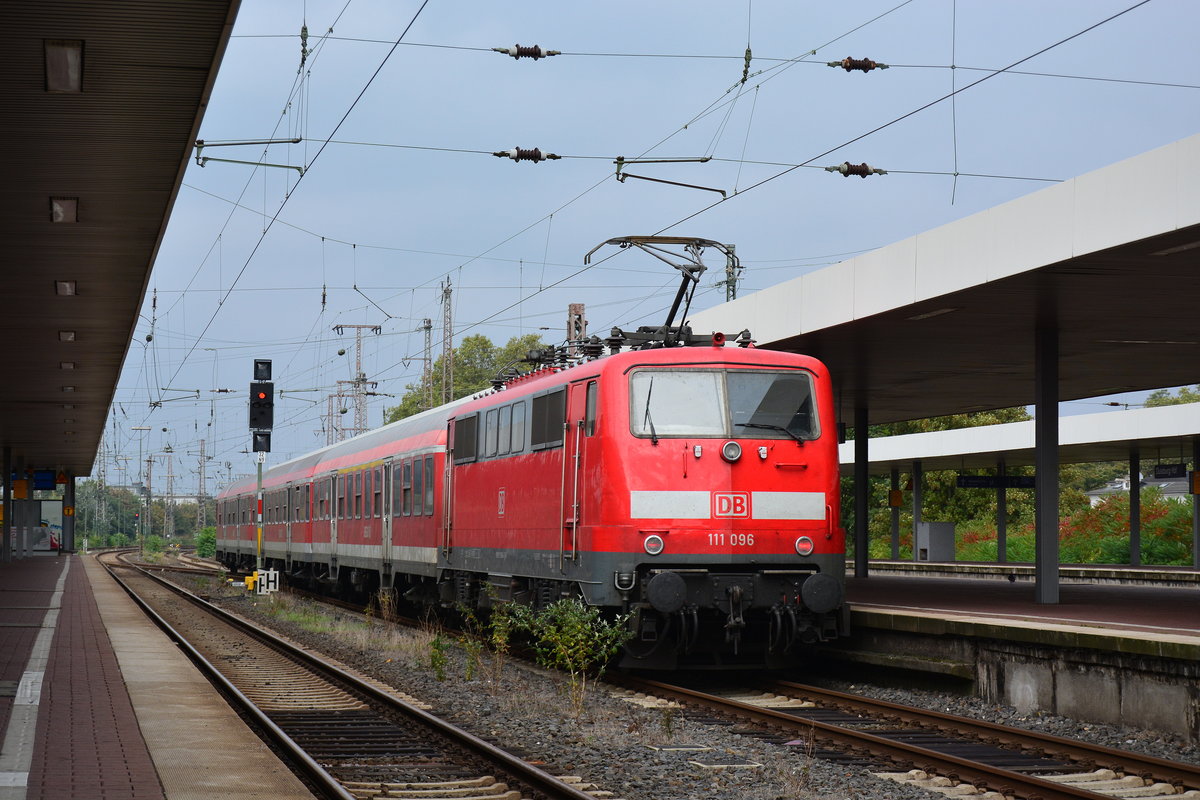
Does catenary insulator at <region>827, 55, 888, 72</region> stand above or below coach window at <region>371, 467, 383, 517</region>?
above

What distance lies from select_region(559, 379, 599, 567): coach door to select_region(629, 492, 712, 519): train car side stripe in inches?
29.0

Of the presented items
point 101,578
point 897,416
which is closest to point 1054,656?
point 897,416

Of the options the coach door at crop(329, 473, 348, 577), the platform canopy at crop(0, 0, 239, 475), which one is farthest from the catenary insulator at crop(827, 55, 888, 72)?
the coach door at crop(329, 473, 348, 577)

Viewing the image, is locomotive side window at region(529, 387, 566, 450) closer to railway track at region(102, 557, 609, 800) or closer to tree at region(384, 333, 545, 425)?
railway track at region(102, 557, 609, 800)

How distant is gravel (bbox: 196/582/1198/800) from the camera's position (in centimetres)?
901

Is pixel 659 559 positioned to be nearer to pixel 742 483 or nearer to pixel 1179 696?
pixel 742 483

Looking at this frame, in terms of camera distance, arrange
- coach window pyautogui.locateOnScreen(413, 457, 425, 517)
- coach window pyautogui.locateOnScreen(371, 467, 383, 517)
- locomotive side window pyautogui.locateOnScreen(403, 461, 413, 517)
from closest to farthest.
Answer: coach window pyautogui.locateOnScreen(413, 457, 425, 517)
locomotive side window pyautogui.locateOnScreen(403, 461, 413, 517)
coach window pyautogui.locateOnScreen(371, 467, 383, 517)

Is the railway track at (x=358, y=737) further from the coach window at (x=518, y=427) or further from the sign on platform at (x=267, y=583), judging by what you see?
the sign on platform at (x=267, y=583)

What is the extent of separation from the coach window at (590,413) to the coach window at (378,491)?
40.8 feet

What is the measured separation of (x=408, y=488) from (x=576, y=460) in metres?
9.61

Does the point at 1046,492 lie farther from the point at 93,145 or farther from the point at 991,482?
the point at 93,145

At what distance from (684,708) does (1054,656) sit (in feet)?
11.1

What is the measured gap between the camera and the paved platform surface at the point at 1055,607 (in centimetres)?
1331

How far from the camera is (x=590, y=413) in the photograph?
47.3 ft
